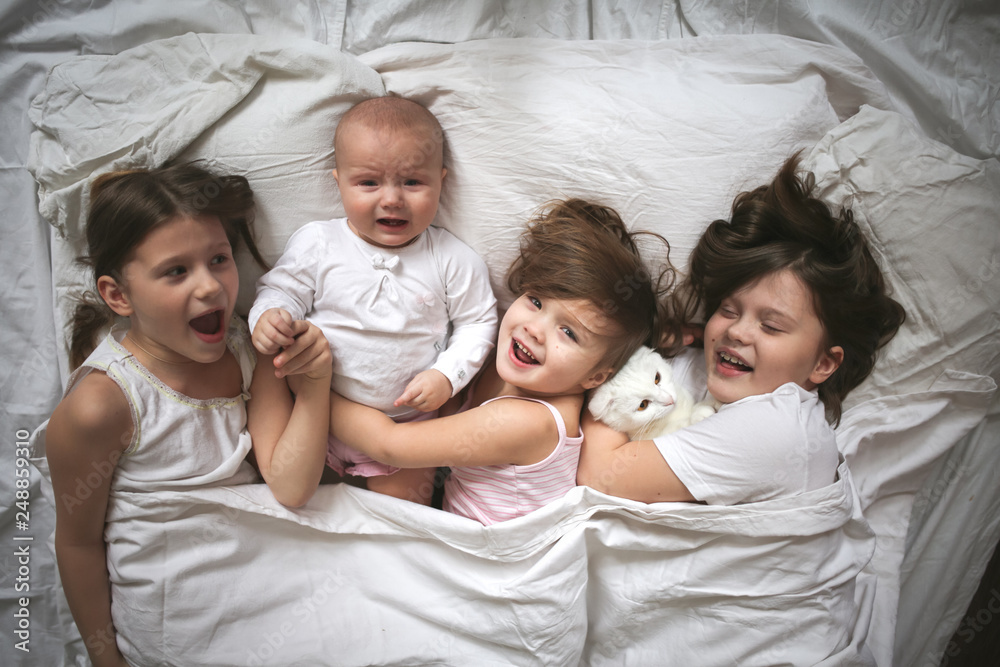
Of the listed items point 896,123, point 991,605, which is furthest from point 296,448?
point 991,605

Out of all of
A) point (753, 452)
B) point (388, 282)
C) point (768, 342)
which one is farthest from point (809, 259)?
point (388, 282)

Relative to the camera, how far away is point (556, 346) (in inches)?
42.6

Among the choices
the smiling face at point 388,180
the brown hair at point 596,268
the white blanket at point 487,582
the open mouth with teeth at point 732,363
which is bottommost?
the white blanket at point 487,582

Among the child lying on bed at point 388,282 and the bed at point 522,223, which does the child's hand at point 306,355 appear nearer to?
the child lying on bed at point 388,282

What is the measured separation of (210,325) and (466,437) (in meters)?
0.49

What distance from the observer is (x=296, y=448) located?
110 centimetres

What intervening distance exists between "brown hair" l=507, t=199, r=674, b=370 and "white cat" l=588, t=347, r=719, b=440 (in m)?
0.04

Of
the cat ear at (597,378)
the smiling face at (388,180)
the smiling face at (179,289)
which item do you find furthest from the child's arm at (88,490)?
the cat ear at (597,378)

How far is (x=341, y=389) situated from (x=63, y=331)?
57 centimetres

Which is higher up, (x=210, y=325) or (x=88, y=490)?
(x=210, y=325)

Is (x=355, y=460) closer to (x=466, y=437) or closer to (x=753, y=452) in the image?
(x=466, y=437)

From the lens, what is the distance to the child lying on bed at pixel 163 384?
39.4 inches

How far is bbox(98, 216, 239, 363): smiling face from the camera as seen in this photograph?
3.26 feet

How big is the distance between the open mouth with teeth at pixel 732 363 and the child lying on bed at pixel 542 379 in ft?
0.47
